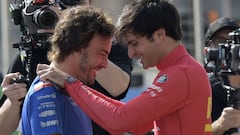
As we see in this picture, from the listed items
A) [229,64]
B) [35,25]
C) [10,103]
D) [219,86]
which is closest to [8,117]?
[10,103]

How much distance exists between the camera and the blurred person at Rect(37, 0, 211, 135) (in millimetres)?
3080

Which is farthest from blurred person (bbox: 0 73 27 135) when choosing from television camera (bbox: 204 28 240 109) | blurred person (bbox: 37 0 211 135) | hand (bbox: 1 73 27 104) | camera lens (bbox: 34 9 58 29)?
television camera (bbox: 204 28 240 109)

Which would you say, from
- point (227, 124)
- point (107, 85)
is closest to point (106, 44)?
point (107, 85)

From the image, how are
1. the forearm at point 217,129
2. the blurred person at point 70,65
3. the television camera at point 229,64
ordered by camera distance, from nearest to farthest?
1. the blurred person at point 70,65
2. the television camera at point 229,64
3. the forearm at point 217,129

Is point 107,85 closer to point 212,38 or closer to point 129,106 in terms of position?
point 129,106

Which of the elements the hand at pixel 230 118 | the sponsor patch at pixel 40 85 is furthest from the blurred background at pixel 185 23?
the sponsor patch at pixel 40 85

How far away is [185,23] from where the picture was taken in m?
13.5

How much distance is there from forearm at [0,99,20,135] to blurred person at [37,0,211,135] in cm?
51

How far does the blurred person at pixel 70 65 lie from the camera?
2973 mm

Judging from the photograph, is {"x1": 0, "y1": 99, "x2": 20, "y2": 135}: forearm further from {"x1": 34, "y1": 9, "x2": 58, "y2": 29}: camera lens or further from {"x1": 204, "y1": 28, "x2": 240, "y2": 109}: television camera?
{"x1": 204, "y1": 28, "x2": 240, "y2": 109}: television camera

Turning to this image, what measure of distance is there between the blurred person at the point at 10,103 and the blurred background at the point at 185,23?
770 centimetres

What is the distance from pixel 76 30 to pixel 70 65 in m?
0.17

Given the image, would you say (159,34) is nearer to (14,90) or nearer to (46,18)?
(46,18)

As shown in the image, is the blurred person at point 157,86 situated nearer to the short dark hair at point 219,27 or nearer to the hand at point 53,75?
the hand at point 53,75
